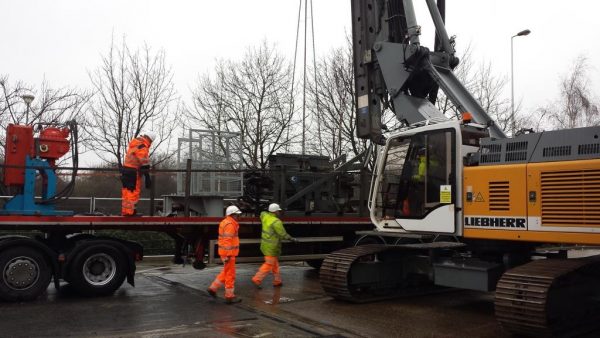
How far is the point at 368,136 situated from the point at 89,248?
5402 mm

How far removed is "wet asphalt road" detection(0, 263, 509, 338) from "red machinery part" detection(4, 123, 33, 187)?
A: 214 centimetres

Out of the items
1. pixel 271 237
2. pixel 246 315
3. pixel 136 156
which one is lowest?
pixel 246 315

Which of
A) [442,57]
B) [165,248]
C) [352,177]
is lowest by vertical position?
[165,248]

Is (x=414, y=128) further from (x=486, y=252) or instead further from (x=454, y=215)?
(x=486, y=252)

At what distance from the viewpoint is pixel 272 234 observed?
997 cm

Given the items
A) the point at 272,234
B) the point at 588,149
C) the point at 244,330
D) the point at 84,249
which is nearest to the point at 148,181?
the point at 84,249

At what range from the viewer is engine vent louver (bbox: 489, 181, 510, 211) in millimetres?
7207

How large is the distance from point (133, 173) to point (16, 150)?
202 centimetres

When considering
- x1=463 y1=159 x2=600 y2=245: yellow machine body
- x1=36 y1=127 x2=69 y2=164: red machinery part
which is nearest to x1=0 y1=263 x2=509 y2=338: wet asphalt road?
x1=463 y1=159 x2=600 y2=245: yellow machine body

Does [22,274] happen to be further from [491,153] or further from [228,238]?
[491,153]

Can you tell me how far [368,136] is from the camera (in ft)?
32.6

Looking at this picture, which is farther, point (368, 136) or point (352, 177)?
point (352, 177)

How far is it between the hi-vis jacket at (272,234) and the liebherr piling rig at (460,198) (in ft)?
4.07

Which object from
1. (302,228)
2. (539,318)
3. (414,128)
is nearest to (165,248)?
(302,228)
